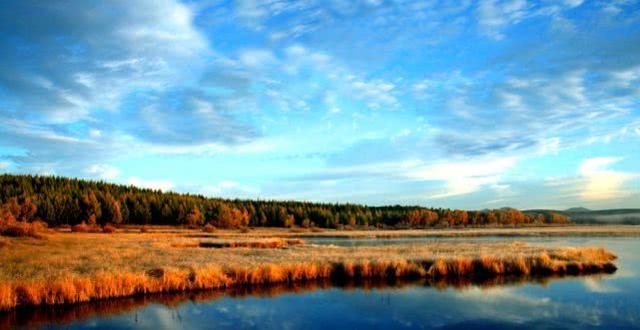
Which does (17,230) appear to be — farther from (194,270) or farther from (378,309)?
(378,309)

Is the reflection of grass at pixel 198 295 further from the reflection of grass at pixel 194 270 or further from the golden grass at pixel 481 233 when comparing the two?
the golden grass at pixel 481 233

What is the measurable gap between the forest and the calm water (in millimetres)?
94371

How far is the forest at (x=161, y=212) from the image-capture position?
394 feet

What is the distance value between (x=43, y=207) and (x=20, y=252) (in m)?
92.5

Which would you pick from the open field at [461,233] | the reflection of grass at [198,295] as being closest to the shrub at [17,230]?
the reflection of grass at [198,295]

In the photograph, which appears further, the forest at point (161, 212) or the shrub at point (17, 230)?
the forest at point (161, 212)

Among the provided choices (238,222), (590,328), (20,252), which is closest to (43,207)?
(238,222)

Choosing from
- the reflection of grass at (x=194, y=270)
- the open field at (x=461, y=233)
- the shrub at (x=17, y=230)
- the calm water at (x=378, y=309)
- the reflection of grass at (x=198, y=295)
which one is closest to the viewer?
the calm water at (x=378, y=309)

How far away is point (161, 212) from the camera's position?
135 metres

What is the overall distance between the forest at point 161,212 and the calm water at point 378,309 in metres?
94.4

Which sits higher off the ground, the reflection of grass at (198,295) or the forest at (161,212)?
the forest at (161,212)

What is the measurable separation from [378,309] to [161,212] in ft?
402

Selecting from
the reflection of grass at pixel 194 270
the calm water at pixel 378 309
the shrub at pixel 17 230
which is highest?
the shrub at pixel 17 230

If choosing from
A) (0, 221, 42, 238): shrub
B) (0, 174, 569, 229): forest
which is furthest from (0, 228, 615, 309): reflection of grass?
(0, 174, 569, 229): forest
